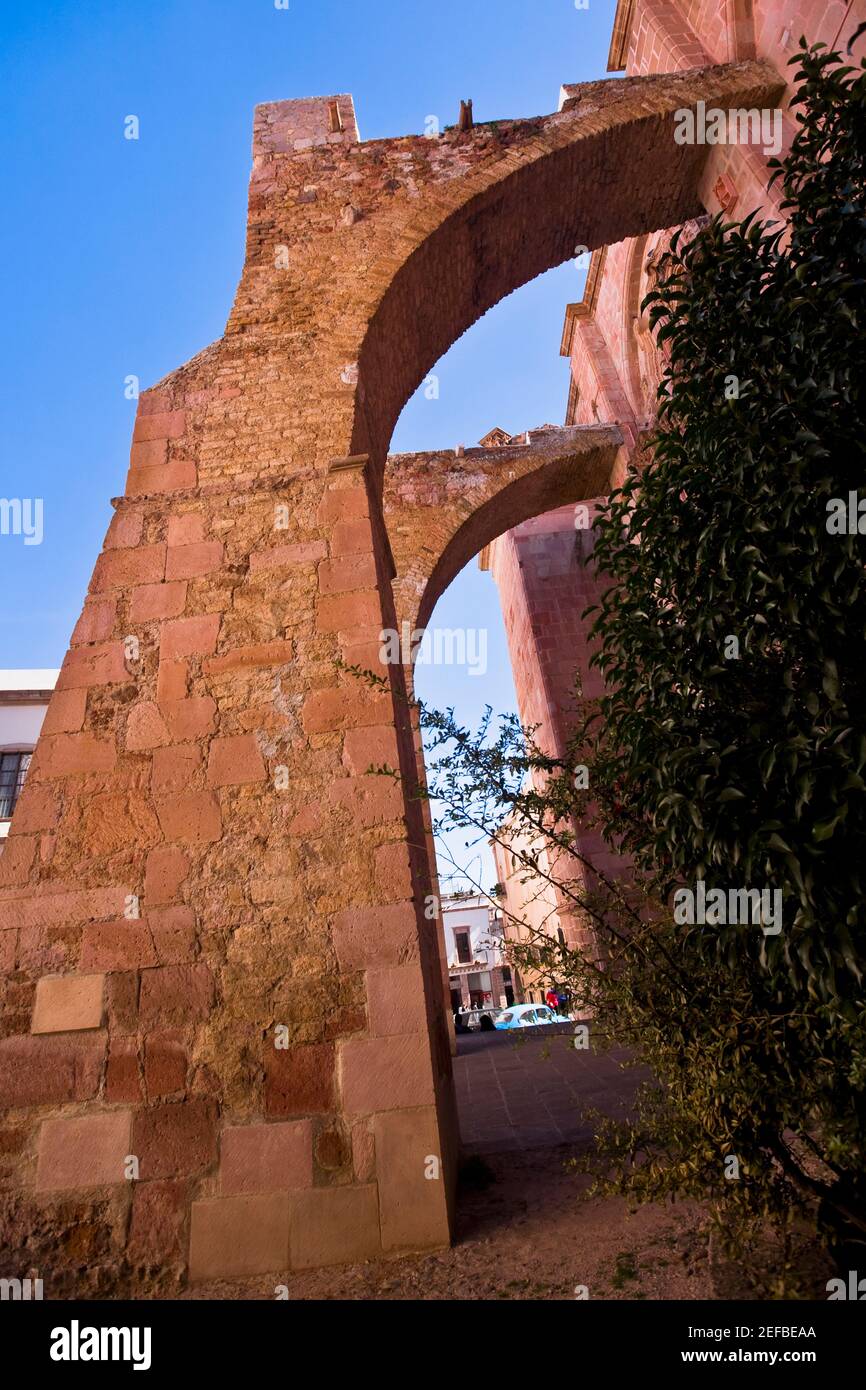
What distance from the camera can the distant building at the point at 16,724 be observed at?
16578 millimetres

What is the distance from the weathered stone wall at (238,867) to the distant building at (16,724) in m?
13.6

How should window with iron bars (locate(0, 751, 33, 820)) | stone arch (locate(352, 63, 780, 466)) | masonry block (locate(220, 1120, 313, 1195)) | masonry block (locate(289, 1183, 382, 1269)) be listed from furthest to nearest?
window with iron bars (locate(0, 751, 33, 820)) → stone arch (locate(352, 63, 780, 466)) → masonry block (locate(220, 1120, 313, 1195)) → masonry block (locate(289, 1183, 382, 1269))

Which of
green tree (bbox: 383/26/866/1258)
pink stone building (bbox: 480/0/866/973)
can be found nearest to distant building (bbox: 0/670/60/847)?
pink stone building (bbox: 480/0/866/973)

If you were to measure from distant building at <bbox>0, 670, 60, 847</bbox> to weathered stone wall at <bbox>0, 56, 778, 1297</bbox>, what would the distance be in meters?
13.6

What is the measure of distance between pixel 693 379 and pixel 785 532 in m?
0.80

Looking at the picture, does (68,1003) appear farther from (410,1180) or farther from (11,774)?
(11,774)

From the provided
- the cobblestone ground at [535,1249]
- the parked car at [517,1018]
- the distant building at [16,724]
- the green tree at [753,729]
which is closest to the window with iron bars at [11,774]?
the distant building at [16,724]

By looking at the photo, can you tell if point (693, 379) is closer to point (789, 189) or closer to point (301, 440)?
point (789, 189)

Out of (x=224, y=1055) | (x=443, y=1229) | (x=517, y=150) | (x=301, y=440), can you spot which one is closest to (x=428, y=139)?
(x=517, y=150)

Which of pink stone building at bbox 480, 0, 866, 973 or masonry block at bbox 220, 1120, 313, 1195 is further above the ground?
pink stone building at bbox 480, 0, 866, 973

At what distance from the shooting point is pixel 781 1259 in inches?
87.3

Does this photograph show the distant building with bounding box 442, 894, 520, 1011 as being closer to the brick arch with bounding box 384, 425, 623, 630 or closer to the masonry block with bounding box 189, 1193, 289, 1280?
the brick arch with bounding box 384, 425, 623, 630

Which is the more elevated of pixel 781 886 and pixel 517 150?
pixel 517 150

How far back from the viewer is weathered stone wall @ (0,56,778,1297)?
3.04 m
